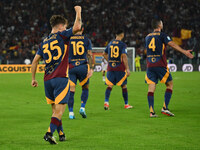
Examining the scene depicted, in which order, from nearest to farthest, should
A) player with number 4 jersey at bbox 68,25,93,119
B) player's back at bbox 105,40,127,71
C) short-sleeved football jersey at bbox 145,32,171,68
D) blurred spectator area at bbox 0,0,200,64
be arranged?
1. player with number 4 jersey at bbox 68,25,93,119
2. short-sleeved football jersey at bbox 145,32,171,68
3. player's back at bbox 105,40,127,71
4. blurred spectator area at bbox 0,0,200,64

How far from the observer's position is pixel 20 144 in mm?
6344

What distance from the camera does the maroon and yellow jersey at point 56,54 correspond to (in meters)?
6.40

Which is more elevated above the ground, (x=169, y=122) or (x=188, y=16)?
(x=188, y=16)

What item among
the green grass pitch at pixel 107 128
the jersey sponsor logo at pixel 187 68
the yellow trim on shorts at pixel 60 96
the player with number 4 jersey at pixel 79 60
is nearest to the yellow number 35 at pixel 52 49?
the yellow trim on shorts at pixel 60 96

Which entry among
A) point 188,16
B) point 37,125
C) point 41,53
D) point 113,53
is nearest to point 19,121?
point 37,125

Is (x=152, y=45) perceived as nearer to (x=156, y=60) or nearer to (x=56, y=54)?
(x=156, y=60)

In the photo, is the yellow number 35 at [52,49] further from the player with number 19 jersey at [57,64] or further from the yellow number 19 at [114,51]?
the yellow number 19 at [114,51]

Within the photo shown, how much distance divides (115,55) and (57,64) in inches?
215

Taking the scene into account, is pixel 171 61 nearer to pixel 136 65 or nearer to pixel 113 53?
pixel 136 65

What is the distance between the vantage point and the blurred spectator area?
44500 millimetres

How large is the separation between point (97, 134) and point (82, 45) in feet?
10.1

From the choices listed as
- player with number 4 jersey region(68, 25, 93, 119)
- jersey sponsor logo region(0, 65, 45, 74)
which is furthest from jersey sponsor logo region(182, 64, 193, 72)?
player with number 4 jersey region(68, 25, 93, 119)

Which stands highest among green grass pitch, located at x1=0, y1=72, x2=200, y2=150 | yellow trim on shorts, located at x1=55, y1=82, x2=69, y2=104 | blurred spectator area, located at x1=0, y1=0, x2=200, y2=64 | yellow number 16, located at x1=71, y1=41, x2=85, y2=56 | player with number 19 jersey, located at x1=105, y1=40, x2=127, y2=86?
blurred spectator area, located at x1=0, y1=0, x2=200, y2=64

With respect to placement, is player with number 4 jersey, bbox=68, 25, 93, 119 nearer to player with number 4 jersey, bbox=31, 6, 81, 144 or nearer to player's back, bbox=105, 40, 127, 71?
player's back, bbox=105, 40, 127, 71
